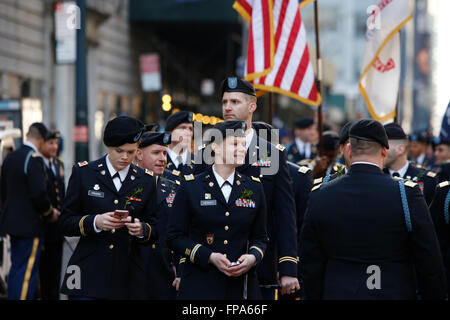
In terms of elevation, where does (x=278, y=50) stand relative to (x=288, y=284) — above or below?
above

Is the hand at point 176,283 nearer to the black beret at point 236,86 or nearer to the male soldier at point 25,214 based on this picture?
the black beret at point 236,86

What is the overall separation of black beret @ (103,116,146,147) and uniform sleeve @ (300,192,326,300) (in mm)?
1778

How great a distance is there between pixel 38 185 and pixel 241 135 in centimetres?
480

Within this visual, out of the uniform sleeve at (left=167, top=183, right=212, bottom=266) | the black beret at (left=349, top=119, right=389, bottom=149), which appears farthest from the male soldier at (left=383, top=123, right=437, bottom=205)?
the uniform sleeve at (left=167, top=183, right=212, bottom=266)

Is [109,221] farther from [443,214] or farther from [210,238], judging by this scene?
[443,214]

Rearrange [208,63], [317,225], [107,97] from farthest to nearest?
1. [208,63]
2. [107,97]
3. [317,225]

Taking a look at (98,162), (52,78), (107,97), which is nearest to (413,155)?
(98,162)

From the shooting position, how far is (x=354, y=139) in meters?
5.13

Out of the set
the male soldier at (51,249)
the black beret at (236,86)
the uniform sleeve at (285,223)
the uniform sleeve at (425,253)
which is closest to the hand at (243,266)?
the uniform sleeve at (285,223)

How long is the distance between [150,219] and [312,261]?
5.80ft

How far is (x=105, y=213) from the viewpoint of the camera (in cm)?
591

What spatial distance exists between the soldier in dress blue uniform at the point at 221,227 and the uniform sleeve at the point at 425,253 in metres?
1.18

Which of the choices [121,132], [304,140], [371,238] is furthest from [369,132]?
[304,140]

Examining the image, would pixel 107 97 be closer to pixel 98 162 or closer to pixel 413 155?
pixel 413 155
